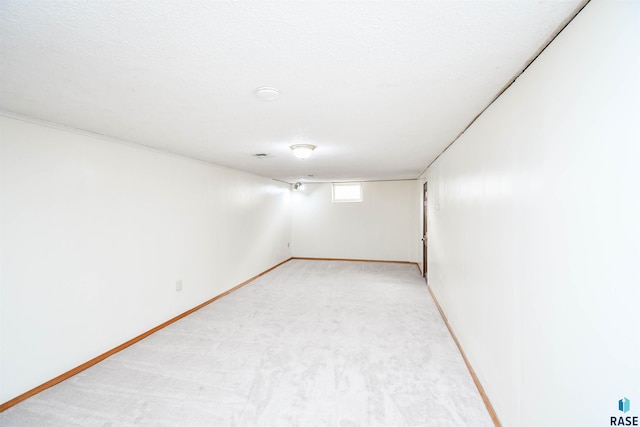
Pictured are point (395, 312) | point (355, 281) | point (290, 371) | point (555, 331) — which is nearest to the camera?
point (555, 331)

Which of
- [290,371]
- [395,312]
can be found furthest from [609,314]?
[395,312]

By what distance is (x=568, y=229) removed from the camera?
43.4 inches

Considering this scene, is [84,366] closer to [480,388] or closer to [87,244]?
[87,244]

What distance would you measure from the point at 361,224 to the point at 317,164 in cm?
348

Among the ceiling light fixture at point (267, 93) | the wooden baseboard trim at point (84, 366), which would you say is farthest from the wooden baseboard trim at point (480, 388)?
the wooden baseboard trim at point (84, 366)

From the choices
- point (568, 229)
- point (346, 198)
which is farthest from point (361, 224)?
point (568, 229)

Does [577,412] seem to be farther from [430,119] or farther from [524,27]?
[430,119]

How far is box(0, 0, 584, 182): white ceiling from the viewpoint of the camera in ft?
3.26

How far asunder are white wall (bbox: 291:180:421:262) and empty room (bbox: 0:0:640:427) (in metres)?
2.94

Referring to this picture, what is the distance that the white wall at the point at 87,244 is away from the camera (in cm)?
211

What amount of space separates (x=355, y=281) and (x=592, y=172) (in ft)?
15.9

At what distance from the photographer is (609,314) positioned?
0.92 meters

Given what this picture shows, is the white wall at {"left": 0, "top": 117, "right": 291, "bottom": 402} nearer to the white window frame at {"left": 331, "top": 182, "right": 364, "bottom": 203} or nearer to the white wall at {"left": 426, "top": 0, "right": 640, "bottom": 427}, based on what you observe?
the white wall at {"left": 426, "top": 0, "right": 640, "bottom": 427}

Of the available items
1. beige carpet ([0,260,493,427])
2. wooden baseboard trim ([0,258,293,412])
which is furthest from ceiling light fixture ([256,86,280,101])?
wooden baseboard trim ([0,258,293,412])
